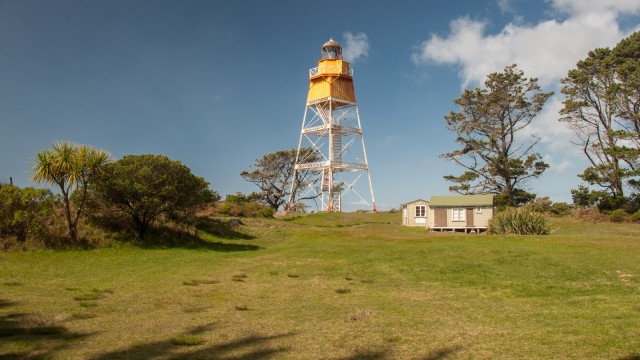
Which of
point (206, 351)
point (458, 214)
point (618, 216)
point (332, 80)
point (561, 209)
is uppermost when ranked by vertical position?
point (332, 80)

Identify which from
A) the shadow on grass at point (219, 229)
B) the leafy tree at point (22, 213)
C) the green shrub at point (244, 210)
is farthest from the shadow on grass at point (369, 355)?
the green shrub at point (244, 210)

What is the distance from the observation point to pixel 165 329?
31.0 feet

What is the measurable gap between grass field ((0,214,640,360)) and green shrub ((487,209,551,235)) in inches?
341

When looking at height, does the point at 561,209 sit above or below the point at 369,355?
above

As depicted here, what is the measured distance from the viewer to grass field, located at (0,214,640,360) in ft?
27.0

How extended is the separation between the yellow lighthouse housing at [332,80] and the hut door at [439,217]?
20.1 m

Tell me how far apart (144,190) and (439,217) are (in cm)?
2780

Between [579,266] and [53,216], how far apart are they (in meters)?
21.3

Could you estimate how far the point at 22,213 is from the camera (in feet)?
67.2

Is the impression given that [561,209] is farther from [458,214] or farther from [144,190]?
[144,190]

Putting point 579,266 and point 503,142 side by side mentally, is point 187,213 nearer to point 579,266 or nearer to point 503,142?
point 579,266

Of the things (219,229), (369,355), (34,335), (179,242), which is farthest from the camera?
(219,229)

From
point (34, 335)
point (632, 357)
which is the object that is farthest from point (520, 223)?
point (34, 335)

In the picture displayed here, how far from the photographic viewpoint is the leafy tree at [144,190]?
77.0 ft
